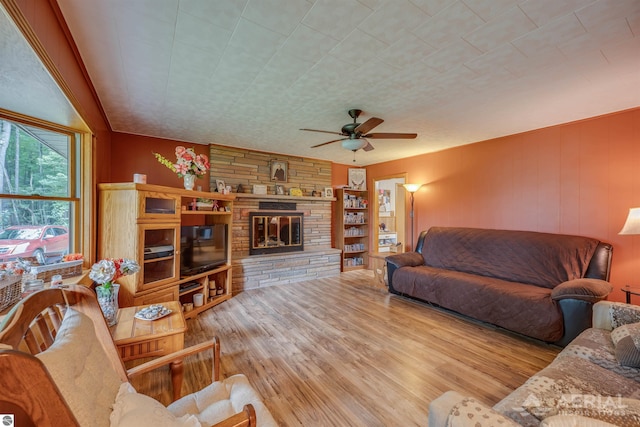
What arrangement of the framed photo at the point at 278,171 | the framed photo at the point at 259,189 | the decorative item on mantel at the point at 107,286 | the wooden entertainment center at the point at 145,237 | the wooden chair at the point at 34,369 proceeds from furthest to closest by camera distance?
the framed photo at the point at 278,171
the framed photo at the point at 259,189
the wooden entertainment center at the point at 145,237
the decorative item on mantel at the point at 107,286
the wooden chair at the point at 34,369

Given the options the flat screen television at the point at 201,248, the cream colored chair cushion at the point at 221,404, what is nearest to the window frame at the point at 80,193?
the flat screen television at the point at 201,248

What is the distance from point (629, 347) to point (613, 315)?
2.01ft

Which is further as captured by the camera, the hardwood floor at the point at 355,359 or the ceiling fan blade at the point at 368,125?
the ceiling fan blade at the point at 368,125

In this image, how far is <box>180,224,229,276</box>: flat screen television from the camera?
3351 mm

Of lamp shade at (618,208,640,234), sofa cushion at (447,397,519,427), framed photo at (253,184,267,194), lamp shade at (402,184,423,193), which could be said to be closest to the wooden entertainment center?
framed photo at (253,184,267,194)

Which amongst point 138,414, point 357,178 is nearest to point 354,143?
point 138,414

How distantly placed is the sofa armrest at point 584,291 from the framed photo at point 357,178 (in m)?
4.06

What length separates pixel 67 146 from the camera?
248 centimetres

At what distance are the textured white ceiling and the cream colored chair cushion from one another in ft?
6.92

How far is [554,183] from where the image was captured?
11.1 ft

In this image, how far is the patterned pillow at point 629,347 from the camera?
1499mm

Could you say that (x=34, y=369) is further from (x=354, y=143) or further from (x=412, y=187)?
(x=412, y=187)

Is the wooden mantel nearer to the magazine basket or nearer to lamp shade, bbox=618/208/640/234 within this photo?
the magazine basket

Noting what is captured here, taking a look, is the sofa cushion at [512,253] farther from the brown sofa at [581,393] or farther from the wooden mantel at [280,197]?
the wooden mantel at [280,197]
